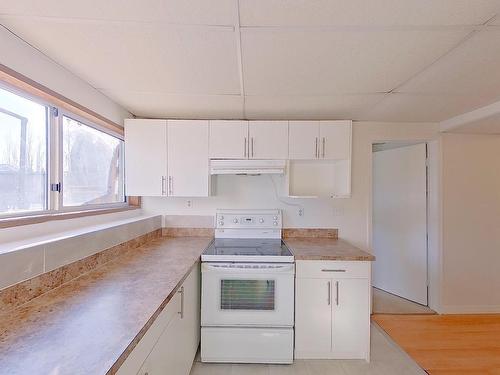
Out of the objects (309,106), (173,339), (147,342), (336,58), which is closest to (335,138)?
(309,106)

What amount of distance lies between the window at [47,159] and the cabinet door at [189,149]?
0.57m

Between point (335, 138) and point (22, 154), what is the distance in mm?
2394

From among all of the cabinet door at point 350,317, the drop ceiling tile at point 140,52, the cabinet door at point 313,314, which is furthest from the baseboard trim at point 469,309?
the drop ceiling tile at point 140,52

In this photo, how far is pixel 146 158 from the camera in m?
2.65

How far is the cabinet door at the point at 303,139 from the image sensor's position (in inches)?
104

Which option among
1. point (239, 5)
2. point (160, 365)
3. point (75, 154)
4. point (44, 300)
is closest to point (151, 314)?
point (160, 365)

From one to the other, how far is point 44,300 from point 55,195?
783mm

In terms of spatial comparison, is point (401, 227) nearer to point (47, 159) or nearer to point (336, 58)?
point (336, 58)

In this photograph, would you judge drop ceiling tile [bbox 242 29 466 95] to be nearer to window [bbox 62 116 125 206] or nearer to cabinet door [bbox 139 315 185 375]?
window [bbox 62 116 125 206]

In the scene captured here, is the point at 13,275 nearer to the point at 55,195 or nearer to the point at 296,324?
the point at 55,195

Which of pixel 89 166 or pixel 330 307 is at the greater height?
pixel 89 166

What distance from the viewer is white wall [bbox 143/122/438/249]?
3002 millimetres

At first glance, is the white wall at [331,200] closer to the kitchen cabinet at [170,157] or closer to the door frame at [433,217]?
the door frame at [433,217]

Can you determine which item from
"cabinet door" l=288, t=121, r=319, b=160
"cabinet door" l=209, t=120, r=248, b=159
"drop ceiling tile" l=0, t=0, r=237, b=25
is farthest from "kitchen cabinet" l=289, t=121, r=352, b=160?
"drop ceiling tile" l=0, t=0, r=237, b=25
